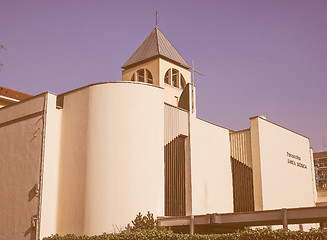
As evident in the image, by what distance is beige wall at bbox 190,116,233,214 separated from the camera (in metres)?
31.8

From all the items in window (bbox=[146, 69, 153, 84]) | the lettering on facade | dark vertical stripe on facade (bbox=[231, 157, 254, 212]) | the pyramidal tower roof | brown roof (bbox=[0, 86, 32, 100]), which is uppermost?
the pyramidal tower roof

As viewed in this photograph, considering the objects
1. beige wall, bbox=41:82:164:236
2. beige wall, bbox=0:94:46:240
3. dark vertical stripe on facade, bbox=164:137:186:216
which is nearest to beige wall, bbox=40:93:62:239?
beige wall, bbox=41:82:164:236

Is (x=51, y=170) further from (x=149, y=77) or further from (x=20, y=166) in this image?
(x=149, y=77)

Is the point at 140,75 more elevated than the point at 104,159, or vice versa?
the point at 140,75

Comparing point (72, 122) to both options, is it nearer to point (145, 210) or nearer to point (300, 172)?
point (145, 210)

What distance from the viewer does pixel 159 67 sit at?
41.2 meters

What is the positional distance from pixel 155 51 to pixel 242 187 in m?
15.3

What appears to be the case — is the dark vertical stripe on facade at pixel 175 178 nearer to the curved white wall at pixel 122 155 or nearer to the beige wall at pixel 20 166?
the curved white wall at pixel 122 155

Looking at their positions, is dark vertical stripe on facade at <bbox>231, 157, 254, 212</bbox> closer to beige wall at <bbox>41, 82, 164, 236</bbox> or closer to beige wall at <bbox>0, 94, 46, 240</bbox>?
beige wall at <bbox>41, 82, 164, 236</bbox>

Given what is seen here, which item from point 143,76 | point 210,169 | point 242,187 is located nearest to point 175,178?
point 210,169

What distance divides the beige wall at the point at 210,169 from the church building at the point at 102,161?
77mm

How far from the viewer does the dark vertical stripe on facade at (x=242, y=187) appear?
117ft

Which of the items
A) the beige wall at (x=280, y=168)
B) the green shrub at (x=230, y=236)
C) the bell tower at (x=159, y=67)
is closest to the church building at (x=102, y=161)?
the green shrub at (x=230, y=236)

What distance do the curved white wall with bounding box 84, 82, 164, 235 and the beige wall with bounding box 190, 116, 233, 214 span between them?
168 inches
